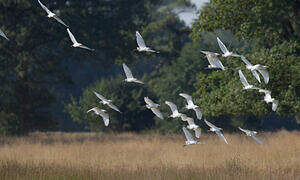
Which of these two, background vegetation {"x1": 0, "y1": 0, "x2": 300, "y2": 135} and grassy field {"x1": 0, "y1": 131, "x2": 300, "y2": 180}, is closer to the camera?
grassy field {"x1": 0, "y1": 131, "x2": 300, "y2": 180}

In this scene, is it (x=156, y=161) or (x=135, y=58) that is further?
(x=135, y=58)

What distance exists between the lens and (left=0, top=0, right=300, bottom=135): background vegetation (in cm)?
1523

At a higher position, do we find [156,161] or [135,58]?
[135,58]

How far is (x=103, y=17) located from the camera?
95.0 feet

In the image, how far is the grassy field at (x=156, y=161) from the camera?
449 inches

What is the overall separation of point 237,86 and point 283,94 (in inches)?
56.3

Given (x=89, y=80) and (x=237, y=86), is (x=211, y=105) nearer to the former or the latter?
(x=237, y=86)

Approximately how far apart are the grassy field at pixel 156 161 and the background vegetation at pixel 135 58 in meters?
1.38

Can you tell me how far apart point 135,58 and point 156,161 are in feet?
49.8

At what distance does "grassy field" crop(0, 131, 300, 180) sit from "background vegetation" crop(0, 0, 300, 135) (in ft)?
4.51

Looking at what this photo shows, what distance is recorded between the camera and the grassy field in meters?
11.4

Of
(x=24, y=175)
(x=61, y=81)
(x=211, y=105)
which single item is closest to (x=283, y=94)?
(x=211, y=105)

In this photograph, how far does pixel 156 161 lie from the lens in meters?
15.7

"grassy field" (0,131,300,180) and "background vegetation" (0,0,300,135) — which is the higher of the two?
"background vegetation" (0,0,300,135)
